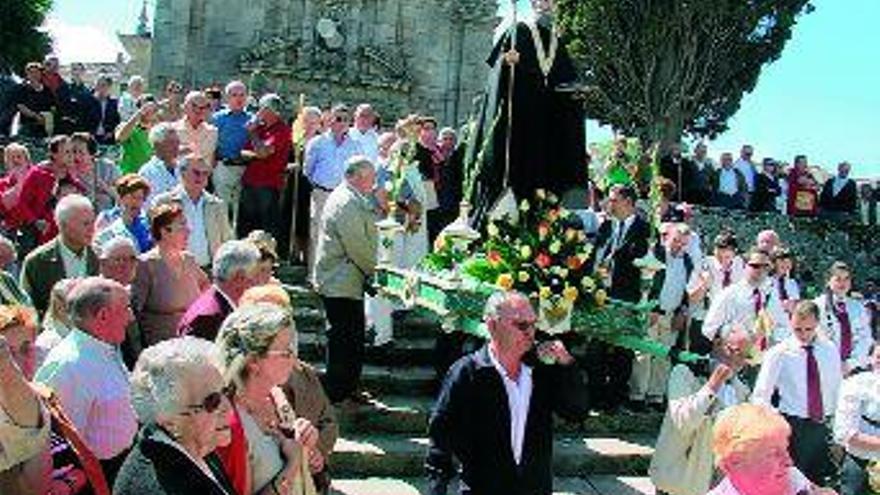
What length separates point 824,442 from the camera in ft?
28.3

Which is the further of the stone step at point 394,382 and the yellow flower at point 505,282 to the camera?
the stone step at point 394,382

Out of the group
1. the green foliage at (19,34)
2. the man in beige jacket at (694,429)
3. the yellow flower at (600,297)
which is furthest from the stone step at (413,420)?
the green foliage at (19,34)

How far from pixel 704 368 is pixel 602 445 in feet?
5.42

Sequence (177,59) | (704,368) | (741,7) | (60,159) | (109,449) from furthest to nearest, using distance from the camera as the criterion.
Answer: (741,7)
(177,59)
(60,159)
(704,368)
(109,449)

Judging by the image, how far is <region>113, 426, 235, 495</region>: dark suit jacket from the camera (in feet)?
11.5

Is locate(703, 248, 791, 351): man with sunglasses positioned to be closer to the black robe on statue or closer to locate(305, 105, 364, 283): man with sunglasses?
the black robe on statue

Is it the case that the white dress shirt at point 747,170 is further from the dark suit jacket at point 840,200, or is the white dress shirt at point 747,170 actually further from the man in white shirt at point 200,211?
the man in white shirt at point 200,211

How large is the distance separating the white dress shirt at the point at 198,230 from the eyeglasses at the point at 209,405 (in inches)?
208

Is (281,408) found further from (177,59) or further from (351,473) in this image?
(177,59)

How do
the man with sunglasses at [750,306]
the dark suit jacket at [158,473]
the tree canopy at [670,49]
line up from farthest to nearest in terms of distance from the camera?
1. the tree canopy at [670,49]
2. the man with sunglasses at [750,306]
3. the dark suit jacket at [158,473]

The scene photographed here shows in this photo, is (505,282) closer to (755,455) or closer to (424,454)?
(424,454)

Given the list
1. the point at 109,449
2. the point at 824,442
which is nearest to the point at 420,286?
the point at 824,442

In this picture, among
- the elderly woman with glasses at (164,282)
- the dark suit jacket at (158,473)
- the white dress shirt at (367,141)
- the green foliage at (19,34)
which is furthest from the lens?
the green foliage at (19,34)

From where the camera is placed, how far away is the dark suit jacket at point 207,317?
5.70m
